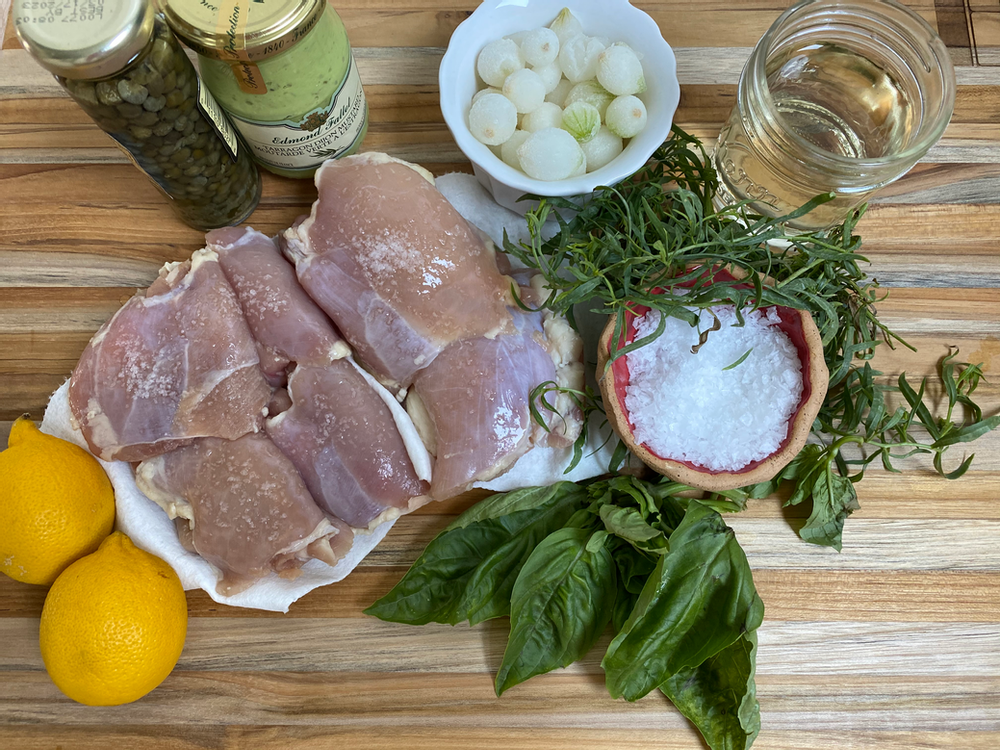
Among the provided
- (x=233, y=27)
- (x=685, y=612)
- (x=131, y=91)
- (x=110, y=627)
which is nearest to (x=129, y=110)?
(x=131, y=91)

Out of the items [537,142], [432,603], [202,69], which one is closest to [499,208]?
[537,142]

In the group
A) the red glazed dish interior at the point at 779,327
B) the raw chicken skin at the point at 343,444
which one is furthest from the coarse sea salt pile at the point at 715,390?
the raw chicken skin at the point at 343,444

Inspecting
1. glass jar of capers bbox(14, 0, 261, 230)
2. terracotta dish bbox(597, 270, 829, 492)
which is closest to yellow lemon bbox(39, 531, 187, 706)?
glass jar of capers bbox(14, 0, 261, 230)

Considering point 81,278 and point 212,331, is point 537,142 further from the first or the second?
point 81,278

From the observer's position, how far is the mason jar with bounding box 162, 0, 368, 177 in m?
0.73

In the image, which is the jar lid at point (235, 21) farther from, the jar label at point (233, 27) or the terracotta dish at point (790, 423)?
the terracotta dish at point (790, 423)

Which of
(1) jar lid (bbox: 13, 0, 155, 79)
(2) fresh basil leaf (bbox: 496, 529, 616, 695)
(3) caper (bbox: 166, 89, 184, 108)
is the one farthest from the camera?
(2) fresh basil leaf (bbox: 496, 529, 616, 695)

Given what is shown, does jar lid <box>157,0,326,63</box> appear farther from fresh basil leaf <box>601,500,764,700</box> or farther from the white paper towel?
fresh basil leaf <box>601,500,764,700</box>

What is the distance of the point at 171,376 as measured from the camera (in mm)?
896

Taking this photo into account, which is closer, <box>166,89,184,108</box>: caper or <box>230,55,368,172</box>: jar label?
<box>166,89,184,108</box>: caper

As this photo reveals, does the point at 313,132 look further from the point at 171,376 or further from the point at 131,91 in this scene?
the point at 171,376

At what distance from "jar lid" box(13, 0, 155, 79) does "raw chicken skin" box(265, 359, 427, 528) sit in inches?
15.6

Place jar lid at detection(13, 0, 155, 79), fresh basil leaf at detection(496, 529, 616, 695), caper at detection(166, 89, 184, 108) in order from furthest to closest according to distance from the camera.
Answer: fresh basil leaf at detection(496, 529, 616, 695) < caper at detection(166, 89, 184, 108) < jar lid at detection(13, 0, 155, 79)

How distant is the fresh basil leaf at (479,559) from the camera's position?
92cm
